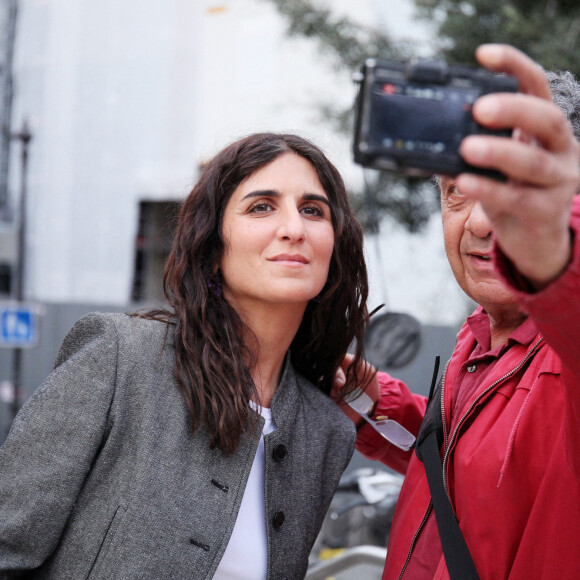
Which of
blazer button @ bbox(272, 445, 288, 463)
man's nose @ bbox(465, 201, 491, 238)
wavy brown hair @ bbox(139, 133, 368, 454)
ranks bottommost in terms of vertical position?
blazer button @ bbox(272, 445, 288, 463)

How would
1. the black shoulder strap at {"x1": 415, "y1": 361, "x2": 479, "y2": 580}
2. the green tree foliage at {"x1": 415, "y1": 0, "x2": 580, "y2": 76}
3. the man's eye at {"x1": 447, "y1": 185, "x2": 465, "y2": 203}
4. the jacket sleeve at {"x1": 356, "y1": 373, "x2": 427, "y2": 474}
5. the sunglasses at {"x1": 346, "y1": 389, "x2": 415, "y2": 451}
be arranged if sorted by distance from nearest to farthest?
the black shoulder strap at {"x1": 415, "y1": 361, "x2": 479, "y2": 580}, the man's eye at {"x1": 447, "y1": 185, "x2": 465, "y2": 203}, the sunglasses at {"x1": 346, "y1": 389, "x2": 415, "y2": 451}, the jacket sleeve at {"x1": 356, "y1": 373, "x2": 427, "y2": 474}, the green tree foliage at {"x1": 415, "y1": 0, "x2": 580, "y2": 76}

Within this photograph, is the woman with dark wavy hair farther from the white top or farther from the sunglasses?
the sunglasses

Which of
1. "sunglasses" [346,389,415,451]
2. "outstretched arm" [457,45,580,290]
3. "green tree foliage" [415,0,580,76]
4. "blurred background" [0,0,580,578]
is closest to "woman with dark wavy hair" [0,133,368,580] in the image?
"sunglasses" [346,389,415,451]

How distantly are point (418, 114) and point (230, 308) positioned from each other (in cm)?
128

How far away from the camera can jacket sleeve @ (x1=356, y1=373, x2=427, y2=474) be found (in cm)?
267

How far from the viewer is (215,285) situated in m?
2.29

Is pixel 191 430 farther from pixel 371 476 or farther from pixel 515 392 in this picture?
pixel 371 476

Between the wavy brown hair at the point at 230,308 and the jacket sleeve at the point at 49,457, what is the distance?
0.27 m

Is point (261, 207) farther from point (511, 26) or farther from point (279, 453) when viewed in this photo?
point (511, 26)

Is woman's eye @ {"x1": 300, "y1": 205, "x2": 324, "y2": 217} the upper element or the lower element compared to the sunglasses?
upper

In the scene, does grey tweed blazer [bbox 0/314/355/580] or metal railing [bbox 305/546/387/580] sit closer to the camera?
grey tweed blazer [bbox 0/314/355/580]

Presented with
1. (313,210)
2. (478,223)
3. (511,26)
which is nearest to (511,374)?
(478,223)

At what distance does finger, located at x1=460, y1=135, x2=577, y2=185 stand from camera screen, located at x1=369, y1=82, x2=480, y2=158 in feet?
0.22

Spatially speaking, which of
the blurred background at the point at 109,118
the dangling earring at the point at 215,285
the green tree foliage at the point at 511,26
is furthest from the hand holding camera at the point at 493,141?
the blurred background at the point at 109,118
